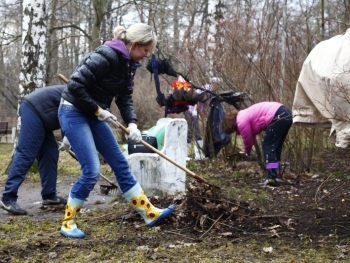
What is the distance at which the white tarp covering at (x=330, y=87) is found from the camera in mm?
3803

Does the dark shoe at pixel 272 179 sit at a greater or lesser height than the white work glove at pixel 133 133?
lesser

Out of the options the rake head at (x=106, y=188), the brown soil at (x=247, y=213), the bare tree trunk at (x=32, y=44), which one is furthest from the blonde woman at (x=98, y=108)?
the bare tree trunk at (x=32, y=44)

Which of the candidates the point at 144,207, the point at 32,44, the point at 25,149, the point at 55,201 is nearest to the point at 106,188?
the point at 55,201

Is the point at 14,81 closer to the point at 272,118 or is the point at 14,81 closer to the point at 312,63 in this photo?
the point at 272,118

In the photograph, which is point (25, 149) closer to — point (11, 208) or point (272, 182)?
point (11, 208)

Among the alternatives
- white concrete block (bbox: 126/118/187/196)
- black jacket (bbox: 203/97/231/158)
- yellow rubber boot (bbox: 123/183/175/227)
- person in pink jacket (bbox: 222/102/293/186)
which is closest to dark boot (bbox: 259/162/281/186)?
person in pink jacket (bbox: 222/102/293/186)

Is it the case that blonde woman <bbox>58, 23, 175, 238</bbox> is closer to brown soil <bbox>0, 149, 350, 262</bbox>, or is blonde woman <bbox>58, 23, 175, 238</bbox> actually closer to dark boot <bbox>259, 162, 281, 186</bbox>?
brown soil <bbox>0, 149, 350, 262</bbox>

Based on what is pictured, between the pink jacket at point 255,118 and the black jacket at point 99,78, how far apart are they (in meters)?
2.59

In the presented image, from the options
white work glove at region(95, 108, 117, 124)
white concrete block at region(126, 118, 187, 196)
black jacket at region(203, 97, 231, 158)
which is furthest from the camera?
black jacket at region(203, 97, 231, 158)

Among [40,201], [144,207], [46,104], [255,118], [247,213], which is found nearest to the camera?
[144,207]

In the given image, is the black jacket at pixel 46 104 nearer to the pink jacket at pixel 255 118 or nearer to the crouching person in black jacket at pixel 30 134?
the crouching person in black jacket at pixel 30 134

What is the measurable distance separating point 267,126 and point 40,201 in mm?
2907

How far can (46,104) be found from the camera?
5.66m

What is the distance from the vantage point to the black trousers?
6.81 m
